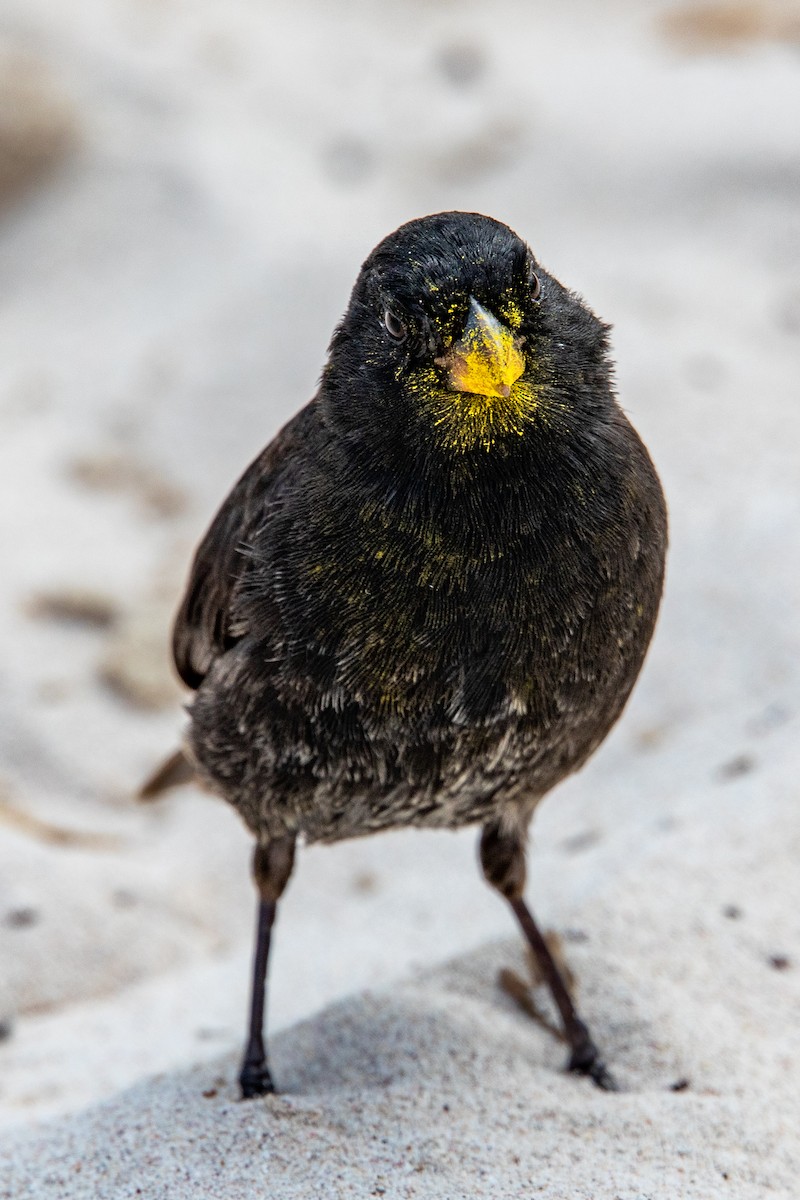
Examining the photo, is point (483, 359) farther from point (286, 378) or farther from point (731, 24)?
point (731, 24)

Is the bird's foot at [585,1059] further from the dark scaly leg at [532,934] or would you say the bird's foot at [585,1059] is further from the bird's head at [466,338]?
the bird's head at [466,338]

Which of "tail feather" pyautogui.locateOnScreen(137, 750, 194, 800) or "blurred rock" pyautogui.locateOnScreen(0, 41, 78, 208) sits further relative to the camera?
"blurred rock" pyautogui.locateOnScreen(0, 41, 78, 208)

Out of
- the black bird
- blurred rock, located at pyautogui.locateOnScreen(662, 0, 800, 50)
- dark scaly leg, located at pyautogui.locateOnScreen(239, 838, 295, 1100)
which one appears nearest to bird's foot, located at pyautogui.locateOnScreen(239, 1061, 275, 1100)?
dark scaly leg, located at pyautogui.locateOnScreen(239, 838, 295, 1100)

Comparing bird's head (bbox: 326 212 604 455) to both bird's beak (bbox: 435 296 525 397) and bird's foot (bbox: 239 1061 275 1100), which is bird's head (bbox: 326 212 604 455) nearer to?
bird's beak (bbox: 435 296 525 397)

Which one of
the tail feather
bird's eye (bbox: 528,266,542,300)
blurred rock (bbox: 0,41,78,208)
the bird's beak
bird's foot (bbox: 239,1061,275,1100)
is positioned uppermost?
blurred rock (bbox: 0,41,78,208)

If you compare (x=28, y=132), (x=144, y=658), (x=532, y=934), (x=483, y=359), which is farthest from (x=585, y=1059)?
(x=28, y=132)

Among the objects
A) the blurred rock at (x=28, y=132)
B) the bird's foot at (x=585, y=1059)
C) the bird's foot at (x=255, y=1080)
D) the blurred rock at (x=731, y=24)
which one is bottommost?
the bird's foot at (x=255, y=1080)

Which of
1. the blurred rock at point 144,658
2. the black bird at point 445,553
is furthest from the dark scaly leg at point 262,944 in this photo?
the blurred rock at point 144,658
